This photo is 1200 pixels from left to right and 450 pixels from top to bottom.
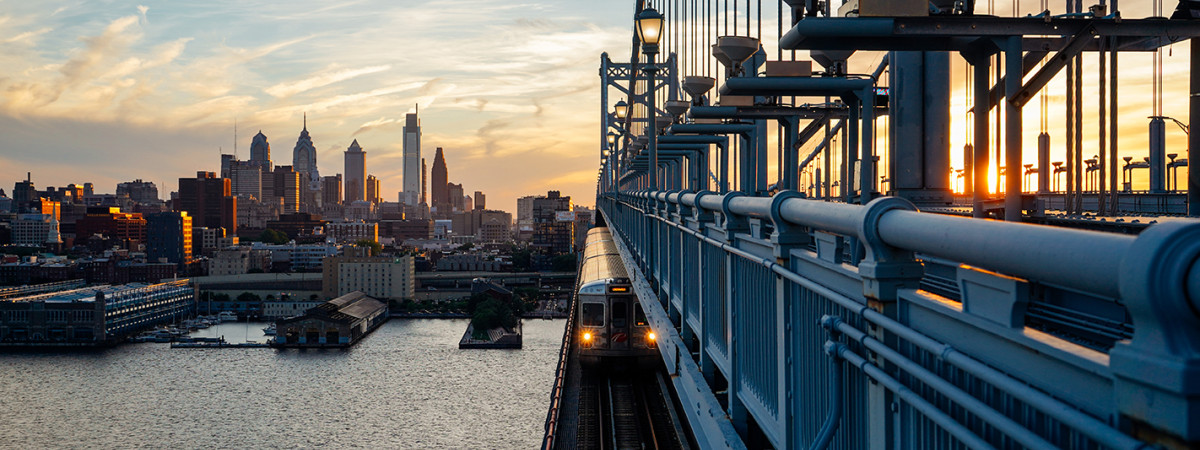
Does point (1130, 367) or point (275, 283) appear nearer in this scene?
point (1130, 367)

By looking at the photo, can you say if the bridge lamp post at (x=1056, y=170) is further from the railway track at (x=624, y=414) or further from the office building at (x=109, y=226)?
the office building at (x=109, y=226)

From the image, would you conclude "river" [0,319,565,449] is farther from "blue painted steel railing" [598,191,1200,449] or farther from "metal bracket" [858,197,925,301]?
"metal bracket" [858,197,925,301]

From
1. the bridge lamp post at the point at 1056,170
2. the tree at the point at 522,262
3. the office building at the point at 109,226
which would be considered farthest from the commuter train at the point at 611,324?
the office building at the point at 109,226

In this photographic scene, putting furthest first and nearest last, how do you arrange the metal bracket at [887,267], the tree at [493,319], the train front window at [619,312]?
the tree at [493,319]
the train front window at [619,312]
the metal bracket at [887,267]

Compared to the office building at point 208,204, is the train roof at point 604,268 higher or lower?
lower

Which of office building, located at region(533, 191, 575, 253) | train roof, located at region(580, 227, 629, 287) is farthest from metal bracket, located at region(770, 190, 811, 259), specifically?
office building, located at region(533, 191, 575, 253)

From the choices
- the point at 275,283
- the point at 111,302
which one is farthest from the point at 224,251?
the point at 111,302

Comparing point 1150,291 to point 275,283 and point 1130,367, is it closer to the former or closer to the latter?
point 1130,367
